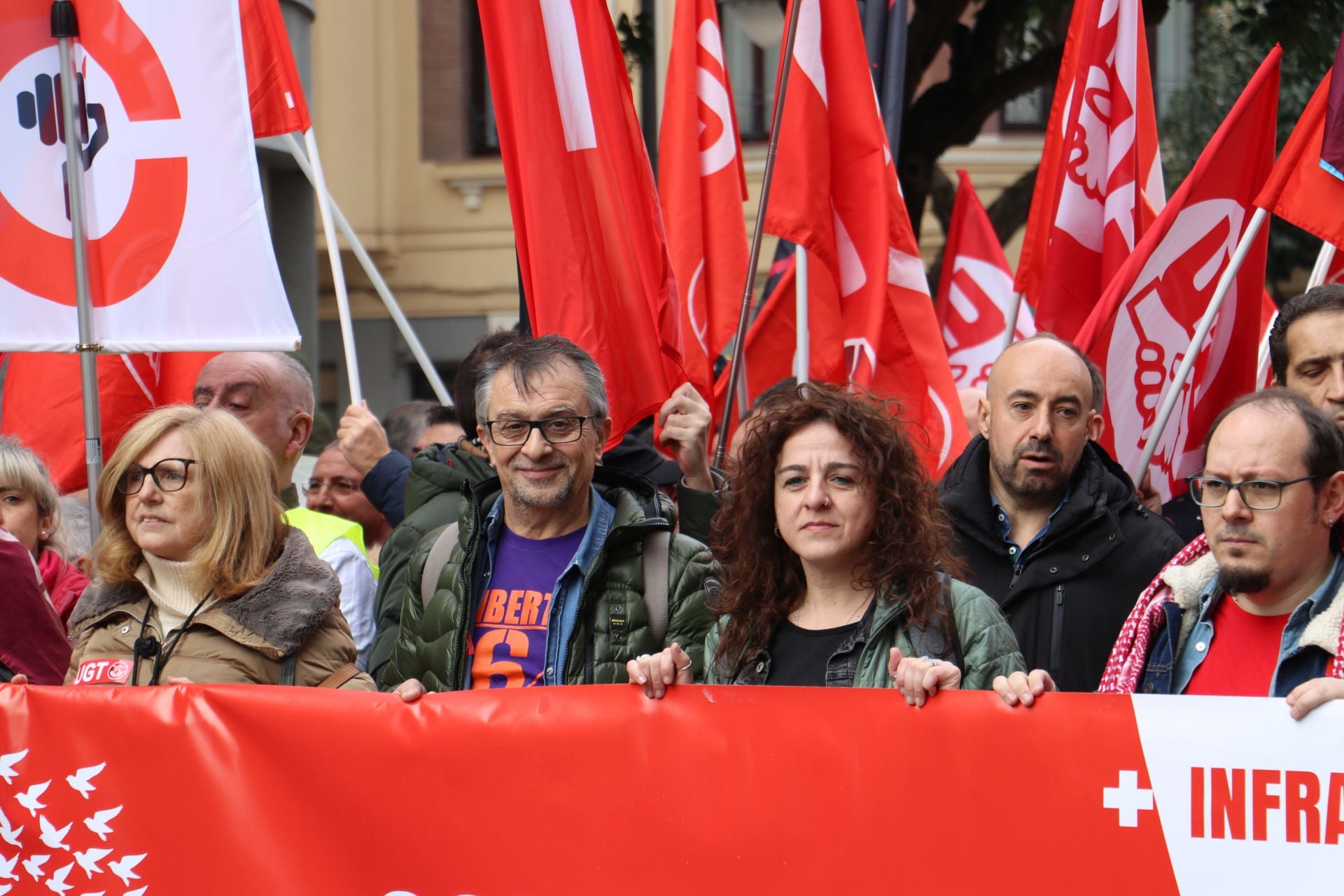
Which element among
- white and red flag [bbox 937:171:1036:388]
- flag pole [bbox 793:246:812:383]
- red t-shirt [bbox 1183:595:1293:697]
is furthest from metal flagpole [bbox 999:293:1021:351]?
red t-shirt [bbox 1183:595:1293:697]

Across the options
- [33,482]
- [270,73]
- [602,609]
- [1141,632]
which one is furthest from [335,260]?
[1141,632]

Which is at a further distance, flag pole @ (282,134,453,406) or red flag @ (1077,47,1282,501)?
flag pole @ (282,134,453,406)

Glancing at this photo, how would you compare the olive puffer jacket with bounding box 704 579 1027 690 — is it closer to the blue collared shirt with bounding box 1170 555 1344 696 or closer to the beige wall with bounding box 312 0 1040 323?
the blue collared shirt with bounding box 1170 555 1344 696

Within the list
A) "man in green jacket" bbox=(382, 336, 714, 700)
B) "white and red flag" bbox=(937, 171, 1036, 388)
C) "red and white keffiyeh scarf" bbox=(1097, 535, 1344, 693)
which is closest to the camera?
"red and white keffiyeh scarf" bbox=(1097, 535, 1344, 693)

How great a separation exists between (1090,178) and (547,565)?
285 cm

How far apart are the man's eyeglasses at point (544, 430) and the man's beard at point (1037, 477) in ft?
3.47

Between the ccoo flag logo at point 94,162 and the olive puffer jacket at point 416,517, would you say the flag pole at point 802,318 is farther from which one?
the ccoo flag logo at point 94,162

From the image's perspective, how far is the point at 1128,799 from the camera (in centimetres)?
284

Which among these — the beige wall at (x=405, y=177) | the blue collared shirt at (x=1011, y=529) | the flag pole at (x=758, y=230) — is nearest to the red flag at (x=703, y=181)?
the flag pole at (x=758, y=230)

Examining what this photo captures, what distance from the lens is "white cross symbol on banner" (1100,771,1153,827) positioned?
111 inches

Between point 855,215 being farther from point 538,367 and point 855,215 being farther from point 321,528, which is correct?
point 538,367

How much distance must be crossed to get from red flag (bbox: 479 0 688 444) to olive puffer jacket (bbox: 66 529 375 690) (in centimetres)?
142

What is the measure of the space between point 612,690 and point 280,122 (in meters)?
2.78

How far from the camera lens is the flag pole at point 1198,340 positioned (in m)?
4.80
